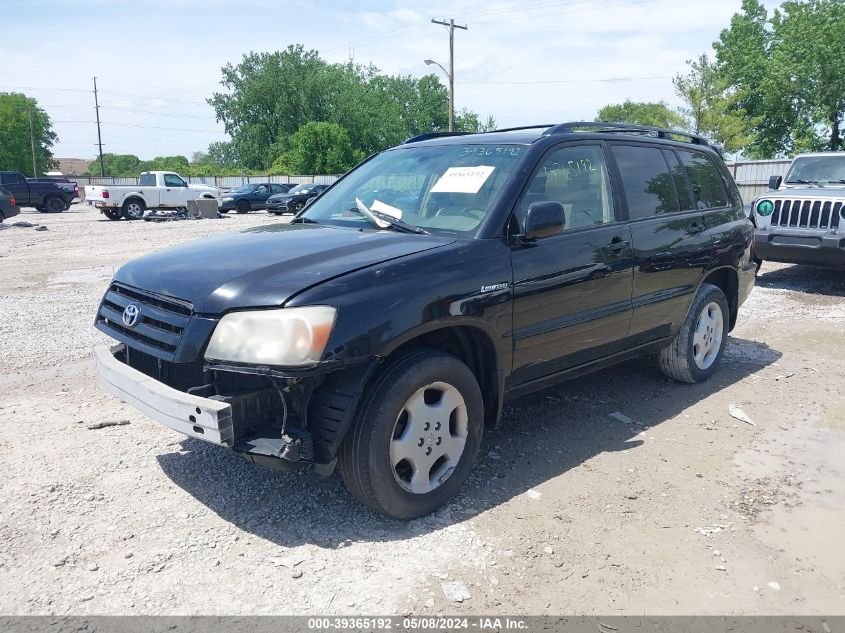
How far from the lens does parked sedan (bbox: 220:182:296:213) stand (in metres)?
31.0

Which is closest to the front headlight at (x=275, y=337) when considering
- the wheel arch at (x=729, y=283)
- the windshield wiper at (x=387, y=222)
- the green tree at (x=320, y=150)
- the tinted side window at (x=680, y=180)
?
the windshield wiper at (x=387, y=222)

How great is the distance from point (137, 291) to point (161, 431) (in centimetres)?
135

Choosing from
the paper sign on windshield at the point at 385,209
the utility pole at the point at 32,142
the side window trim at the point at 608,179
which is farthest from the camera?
the utility pole at the point at 32,142

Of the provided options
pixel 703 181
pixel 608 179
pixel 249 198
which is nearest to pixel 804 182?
pixel 703 181

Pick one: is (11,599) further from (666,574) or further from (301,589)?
(666,574)

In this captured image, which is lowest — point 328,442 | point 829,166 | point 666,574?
point 666,574

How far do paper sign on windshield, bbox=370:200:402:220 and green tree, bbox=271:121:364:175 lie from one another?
59.9 meters

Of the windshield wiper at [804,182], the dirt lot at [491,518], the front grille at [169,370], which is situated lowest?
the dirt lot at [491,518]

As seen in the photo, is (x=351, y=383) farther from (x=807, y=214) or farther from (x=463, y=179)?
(x=807, y=214)

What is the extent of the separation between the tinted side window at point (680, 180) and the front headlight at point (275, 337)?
3.30 m

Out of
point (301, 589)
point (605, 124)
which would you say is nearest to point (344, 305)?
point (301, 589)

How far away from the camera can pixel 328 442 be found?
2.99 meters

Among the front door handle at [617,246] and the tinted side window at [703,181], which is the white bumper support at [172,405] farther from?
the tinted side window at [703,181]

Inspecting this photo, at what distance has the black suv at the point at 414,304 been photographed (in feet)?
9.71
